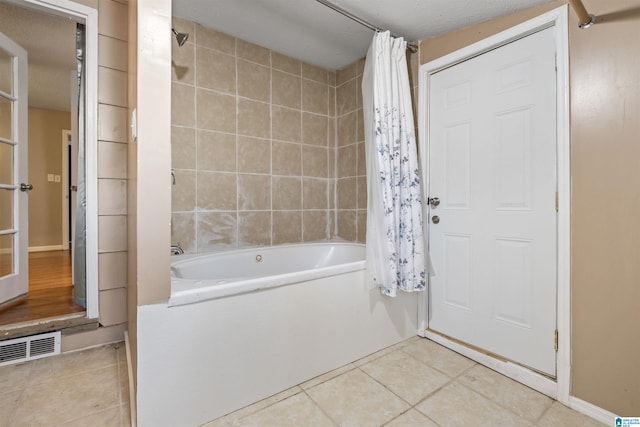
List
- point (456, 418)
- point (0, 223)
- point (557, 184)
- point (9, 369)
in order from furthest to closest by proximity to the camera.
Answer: point (0, 223), point (9, 369), point (557, 184), point (456, 418)

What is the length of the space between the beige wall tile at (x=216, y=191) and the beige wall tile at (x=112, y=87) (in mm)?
660

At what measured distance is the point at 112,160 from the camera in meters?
1.86

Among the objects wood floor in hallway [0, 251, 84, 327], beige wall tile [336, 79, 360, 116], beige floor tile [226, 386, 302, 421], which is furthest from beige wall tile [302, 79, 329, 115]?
wood floor in hallway [0, 251, 84, 327]

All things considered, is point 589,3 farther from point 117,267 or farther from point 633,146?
point 117,267

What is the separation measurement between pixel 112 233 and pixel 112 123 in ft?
2.32

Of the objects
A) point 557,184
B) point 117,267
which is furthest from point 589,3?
point 117,267

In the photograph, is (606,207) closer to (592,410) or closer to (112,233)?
(592,410)

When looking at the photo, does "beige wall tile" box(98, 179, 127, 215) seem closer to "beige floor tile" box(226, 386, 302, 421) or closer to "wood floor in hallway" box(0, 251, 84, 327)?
"wood floor in hallway" box(0, 251, 84, 327)

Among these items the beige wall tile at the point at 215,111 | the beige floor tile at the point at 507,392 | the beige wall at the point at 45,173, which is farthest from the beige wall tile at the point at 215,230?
the beige wall at the point at 45,173

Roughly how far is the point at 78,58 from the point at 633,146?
300 centimetres

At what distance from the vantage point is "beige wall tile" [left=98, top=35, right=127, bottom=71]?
5.93ft

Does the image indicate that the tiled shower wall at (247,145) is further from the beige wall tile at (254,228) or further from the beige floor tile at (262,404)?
the beige floor tile at (262,404)

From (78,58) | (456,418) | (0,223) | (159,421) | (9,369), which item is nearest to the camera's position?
(159,421)

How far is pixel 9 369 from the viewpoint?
1570 millimetres
